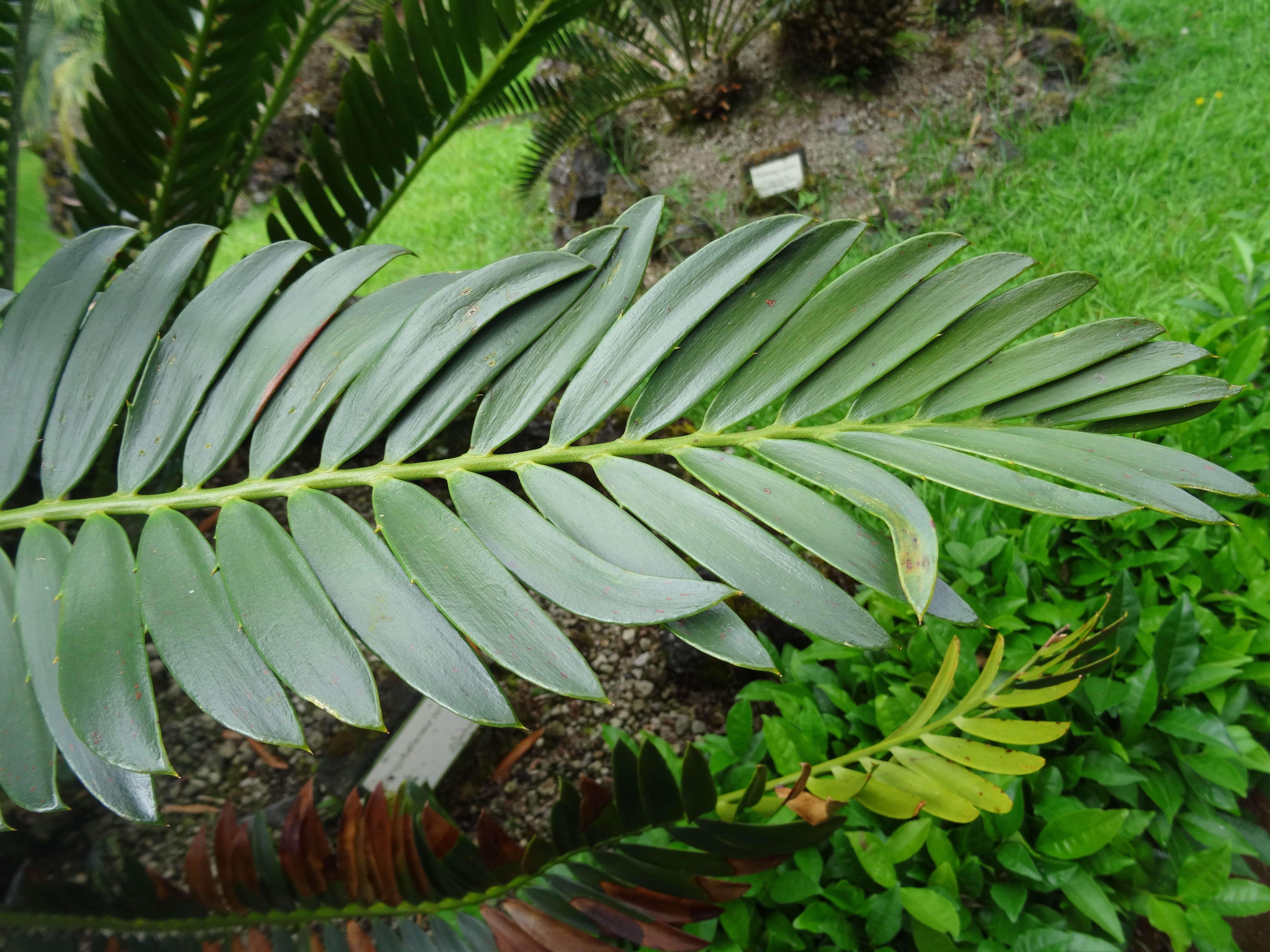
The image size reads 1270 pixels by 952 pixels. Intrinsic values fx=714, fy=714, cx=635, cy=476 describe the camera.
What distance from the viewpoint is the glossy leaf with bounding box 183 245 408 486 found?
1.86 feet

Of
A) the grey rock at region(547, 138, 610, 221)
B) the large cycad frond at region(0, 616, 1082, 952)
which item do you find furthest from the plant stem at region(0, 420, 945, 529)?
the grey rock at region(547, 138, 610, 221)

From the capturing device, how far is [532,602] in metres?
0.46

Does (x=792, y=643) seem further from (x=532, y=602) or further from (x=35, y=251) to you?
(x=35, y=251)

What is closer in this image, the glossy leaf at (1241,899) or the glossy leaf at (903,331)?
the glossy leaf at (903,331)

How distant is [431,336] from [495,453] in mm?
111

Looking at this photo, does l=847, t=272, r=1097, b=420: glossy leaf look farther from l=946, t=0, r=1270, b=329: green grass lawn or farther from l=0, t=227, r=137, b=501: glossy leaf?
l=946, t=0, r=1270, b=329: green grass lawn

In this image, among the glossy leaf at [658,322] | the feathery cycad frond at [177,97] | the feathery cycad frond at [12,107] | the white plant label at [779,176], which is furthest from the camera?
the white plant label at [779,176]

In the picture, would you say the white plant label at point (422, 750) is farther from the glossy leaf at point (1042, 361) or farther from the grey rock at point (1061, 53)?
the grey rock at point (1061, 53)

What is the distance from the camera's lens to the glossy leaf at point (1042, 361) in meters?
0.48

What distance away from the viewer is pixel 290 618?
464mm

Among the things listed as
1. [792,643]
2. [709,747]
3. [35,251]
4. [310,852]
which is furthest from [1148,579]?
[35,251]

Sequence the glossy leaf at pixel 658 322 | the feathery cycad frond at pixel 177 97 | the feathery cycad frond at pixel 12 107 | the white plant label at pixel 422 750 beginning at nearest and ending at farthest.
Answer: the glossy leaf at pixel 658 322 < the feathery cycad frond at pixel 177 97 < the feathery cycad frond at pixel 12 107 < the white plant label at pixel 422 750

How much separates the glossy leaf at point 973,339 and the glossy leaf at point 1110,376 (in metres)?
0.04

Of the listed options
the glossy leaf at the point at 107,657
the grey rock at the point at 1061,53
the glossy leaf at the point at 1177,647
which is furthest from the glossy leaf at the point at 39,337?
the grey rock at the point at 1061,53
